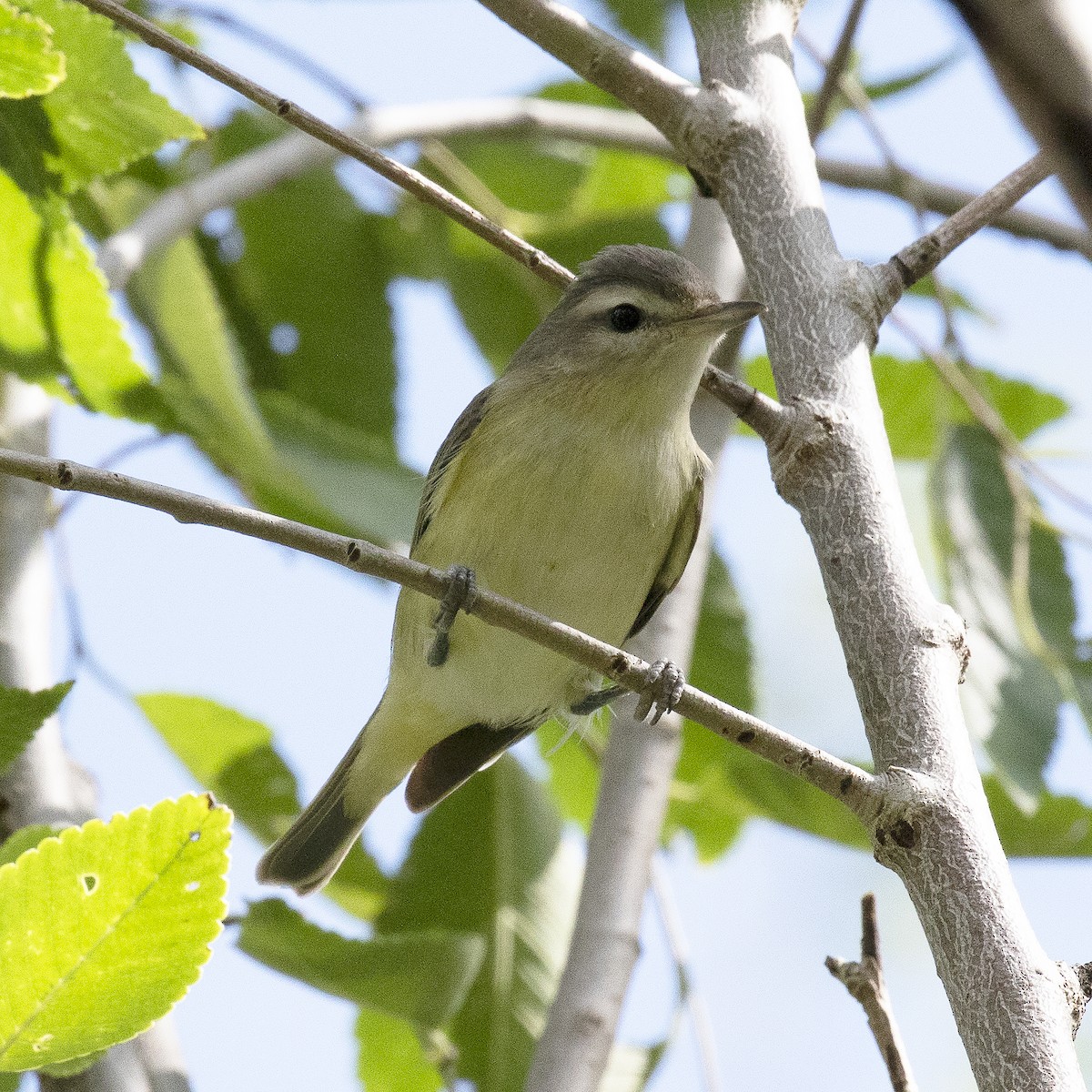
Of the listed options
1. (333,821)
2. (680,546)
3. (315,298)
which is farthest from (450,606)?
(315,298)

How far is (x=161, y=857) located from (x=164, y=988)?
0.49 ft

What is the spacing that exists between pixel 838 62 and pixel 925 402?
4.99 ft

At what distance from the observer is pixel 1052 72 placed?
0.65 metres

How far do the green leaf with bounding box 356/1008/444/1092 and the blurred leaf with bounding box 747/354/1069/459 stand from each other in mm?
2138

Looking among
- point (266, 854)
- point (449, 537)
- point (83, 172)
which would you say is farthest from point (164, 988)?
point (266, 854)

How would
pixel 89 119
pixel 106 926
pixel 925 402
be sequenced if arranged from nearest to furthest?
pixel 106 926 → pixel 89 119 → pixel 925 402

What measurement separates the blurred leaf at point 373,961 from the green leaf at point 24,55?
5.07 ft

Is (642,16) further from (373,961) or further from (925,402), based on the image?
(925,402)

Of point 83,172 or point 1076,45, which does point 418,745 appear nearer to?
point 83,172

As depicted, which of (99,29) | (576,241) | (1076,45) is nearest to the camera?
(1076,45)

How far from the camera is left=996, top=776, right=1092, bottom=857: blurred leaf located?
10.4ft

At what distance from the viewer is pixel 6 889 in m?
1.54

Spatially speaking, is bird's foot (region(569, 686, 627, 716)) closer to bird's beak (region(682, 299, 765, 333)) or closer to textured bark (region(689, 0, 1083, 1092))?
bird's beak (region(682, 299, 765, 333))

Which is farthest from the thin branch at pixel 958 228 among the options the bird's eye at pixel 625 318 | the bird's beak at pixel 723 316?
the bird's eye at pixel 625 318
